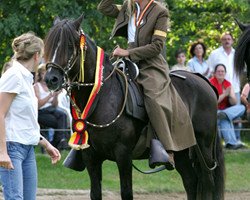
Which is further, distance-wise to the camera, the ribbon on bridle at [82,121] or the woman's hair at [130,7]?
the woman's hair at [130,7]

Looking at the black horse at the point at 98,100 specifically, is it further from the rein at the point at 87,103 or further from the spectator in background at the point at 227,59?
the spectator in background at the point at 227,59

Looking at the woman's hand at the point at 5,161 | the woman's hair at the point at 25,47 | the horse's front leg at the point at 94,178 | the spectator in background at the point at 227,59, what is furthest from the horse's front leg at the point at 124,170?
the spectator in background at the point at 227,59

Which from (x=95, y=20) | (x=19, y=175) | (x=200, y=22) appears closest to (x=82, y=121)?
(x=19, y=175)

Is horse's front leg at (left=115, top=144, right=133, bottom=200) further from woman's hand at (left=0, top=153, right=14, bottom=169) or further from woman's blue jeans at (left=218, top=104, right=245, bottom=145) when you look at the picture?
woman's blue jeans at (left=218, top=104, right=245, bottom=145)

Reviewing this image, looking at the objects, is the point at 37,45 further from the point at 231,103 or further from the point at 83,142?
the point at 231,103

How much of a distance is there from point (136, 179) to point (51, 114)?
242 centimetres

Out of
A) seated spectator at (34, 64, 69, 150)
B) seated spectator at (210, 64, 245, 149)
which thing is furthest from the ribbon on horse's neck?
seated spectator at (210, 64, 245, 149)

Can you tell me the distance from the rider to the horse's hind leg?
25.5 inches

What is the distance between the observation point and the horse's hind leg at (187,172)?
10.3 meters

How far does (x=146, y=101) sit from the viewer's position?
9.17 meters

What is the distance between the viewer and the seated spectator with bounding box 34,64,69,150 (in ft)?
48.6

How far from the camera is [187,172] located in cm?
1038

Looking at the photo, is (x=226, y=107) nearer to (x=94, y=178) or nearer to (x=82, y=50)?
(x=94, y=178)

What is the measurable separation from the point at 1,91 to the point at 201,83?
171 inches
